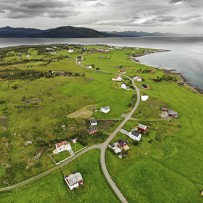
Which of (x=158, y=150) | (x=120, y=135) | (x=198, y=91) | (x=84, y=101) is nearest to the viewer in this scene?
(x=158, y=150)

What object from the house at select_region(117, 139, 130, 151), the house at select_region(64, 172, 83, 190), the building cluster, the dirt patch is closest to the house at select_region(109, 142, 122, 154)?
the house at select_region(117, 139, 130, 151)

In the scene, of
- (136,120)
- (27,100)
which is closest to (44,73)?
(27,100)

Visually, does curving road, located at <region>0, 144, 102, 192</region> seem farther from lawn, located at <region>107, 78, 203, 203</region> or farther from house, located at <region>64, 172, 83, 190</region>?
lawn, located at <region>107, 78, 203, 203</region>

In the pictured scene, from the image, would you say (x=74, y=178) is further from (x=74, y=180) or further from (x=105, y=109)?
(x=105, y=109)

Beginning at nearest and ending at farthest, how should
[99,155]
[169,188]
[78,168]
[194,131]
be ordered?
[169,188]
[78,168]
[99,155]
[194,131]

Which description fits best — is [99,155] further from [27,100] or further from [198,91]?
Result: [198,91]

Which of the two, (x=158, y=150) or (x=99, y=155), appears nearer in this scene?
(x=99, y=155)

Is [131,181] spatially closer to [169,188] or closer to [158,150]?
[169,188]
